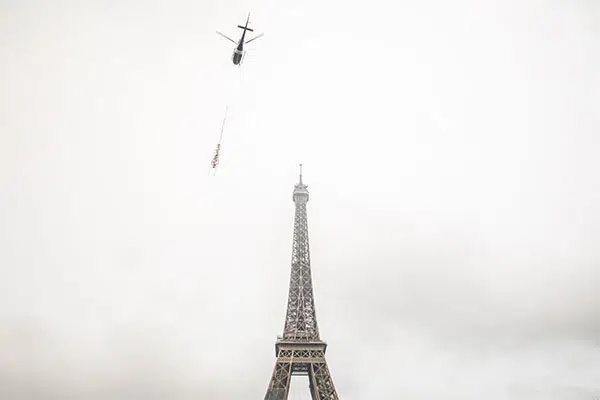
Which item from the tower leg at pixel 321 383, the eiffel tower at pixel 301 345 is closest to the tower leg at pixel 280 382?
the eiffel tower at pixel 301 345

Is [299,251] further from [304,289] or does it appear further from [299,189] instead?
[299,189]

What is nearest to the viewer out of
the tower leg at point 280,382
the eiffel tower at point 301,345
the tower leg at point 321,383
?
the tower leg at point 280,382

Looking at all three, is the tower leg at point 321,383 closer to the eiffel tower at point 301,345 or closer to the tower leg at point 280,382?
the eiffel tower at point 301,345

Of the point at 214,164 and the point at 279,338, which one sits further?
the point at 279,338

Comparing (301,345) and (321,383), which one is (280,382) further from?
(301,345)

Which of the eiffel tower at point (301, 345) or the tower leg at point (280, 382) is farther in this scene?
the eiffel tower at point (301, 345)

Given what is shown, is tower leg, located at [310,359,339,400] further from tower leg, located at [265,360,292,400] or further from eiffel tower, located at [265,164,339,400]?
tower leg, located at [265,360,292,400]

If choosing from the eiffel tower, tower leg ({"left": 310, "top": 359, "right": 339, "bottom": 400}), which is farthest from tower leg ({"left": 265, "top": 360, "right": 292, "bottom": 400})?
tower leg ({"left": 310, "top": 359, "right": 339, "bottom": 400})

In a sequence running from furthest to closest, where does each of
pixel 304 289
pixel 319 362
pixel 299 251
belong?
pixel 299 251
pixel 304 289
pixel 319 362

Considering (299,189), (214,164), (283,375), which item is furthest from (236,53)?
Result: (299,189)

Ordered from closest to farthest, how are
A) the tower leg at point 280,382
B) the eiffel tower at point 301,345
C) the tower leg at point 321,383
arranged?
the tower leg at point 280,382 < the tower leg at point 321,383 < the eiffel tower at point 301,345
